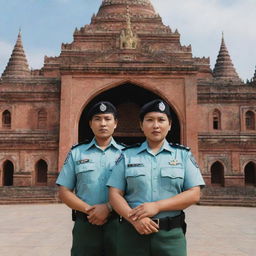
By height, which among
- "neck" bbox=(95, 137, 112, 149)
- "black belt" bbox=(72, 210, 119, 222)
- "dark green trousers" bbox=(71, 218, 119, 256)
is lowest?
"dark green trousers" bbox=(71, 218, 119, 256)

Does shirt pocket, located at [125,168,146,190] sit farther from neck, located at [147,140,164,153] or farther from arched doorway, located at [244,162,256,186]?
arched doorway, located at [244,162,256,186]

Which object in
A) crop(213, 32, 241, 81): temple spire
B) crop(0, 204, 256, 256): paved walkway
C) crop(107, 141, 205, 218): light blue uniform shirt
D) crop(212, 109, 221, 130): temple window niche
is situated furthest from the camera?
crop(213, 32, 241, 81): temple spire

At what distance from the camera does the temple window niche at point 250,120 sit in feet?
81.0

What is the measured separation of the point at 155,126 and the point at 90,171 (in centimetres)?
85

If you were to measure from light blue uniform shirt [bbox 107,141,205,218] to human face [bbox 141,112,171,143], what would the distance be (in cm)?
10

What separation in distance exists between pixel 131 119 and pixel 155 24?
9326 mm

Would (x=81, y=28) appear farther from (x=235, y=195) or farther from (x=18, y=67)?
(x=235, y=195)

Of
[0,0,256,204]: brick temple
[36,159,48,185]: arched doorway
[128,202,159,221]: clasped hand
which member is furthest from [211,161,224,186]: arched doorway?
[128,202,159,221]: clasped hand

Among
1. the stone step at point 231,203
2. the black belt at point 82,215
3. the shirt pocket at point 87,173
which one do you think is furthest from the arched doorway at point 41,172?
the shirt pocket at point 87,173

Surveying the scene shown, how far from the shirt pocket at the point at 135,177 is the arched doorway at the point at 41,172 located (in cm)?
2128

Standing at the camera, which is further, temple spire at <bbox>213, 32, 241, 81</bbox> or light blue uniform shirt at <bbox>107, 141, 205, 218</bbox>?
temple spire at <bbox>213, 32, 241, 81</bbox>

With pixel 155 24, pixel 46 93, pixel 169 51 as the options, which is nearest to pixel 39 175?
pixel 46 93

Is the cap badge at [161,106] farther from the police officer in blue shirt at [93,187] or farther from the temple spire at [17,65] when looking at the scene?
the temple spire at [17,65]

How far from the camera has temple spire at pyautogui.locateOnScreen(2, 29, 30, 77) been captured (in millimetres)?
31312
